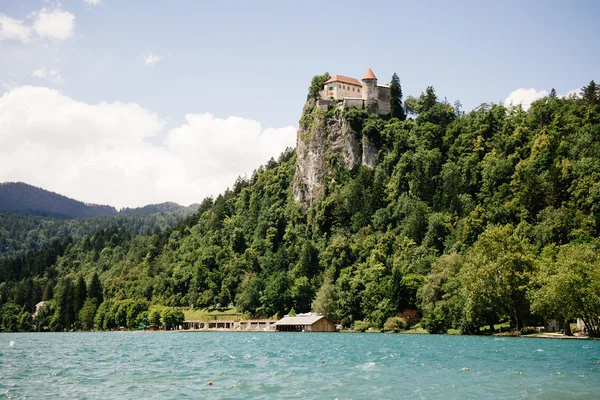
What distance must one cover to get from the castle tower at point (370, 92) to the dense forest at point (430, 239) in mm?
4108

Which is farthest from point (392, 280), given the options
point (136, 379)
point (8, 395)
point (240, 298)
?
point (8, 395)

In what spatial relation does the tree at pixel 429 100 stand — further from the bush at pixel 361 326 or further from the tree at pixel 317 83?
the bush at pixel 361 326

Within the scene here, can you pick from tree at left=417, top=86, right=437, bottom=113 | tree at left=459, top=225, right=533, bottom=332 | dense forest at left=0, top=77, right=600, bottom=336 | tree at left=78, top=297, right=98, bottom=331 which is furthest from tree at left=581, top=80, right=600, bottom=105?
tree at left=78, top=297, right=98, bottom=331

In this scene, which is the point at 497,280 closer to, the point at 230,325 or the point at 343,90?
the point at 230,325

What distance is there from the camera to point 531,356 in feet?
174

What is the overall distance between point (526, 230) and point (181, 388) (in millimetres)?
92479

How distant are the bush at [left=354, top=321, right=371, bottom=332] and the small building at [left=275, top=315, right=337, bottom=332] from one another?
860 cm

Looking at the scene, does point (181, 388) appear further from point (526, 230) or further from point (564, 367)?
point (526, 230)

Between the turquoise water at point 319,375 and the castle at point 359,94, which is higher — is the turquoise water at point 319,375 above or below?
below

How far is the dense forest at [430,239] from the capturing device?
88812 millimetres

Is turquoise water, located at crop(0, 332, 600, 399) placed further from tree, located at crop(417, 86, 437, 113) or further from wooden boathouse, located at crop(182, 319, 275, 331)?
tree, located at crop(417, 86, 437, 113)

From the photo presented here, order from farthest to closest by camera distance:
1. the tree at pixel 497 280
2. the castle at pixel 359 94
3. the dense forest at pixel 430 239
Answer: the castle at pixel 359 94, the dense forest at pixel 430 239, the tree at pixel 497 280

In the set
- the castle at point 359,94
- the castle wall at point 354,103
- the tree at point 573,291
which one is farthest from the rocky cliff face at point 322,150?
the tree at point 573,291

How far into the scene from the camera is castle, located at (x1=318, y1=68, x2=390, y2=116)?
177 metres
